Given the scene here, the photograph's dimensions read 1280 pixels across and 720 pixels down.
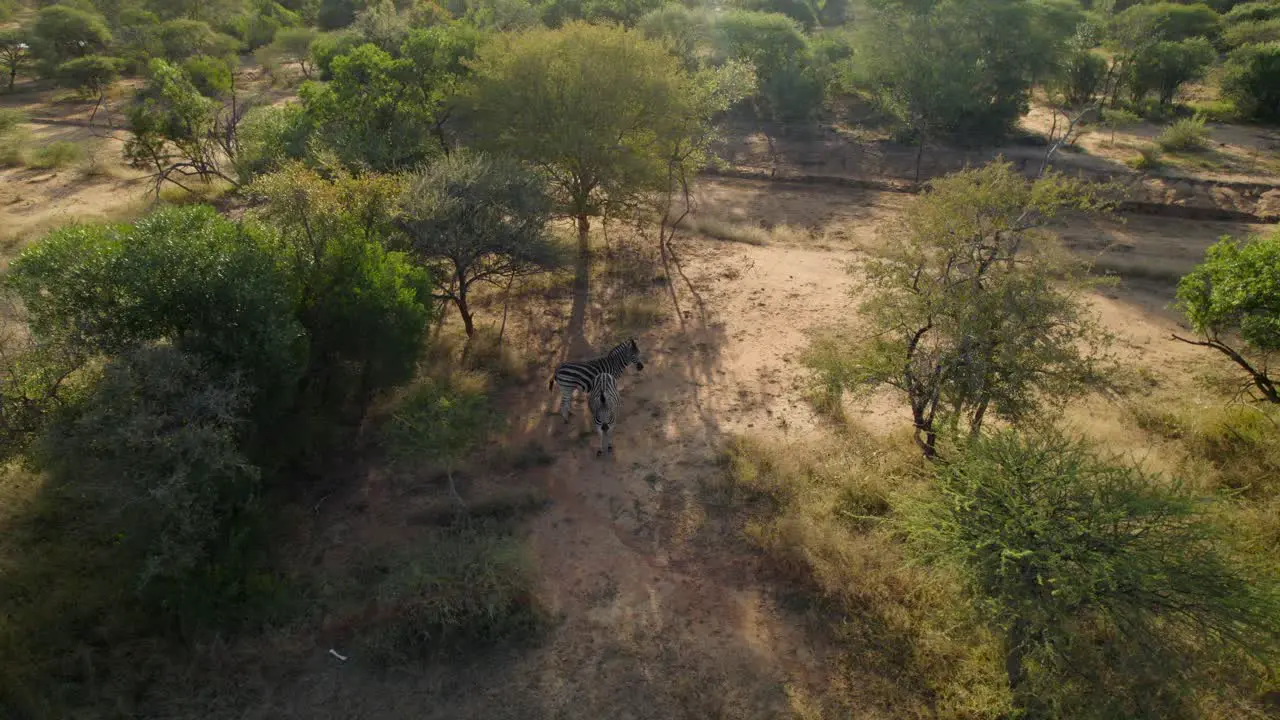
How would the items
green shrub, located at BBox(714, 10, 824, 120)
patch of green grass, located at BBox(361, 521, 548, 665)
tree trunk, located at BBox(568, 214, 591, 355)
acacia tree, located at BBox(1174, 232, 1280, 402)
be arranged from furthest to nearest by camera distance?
green shrub, located at BBox(714, 10, 824, 120)
tree trunk, located at BBox(568, 214, 591, 355)
acacia tree, located at BBox(1174, 232, 1280, 402)
patch of green grass, located at BBox(361, 521, 548, 665)

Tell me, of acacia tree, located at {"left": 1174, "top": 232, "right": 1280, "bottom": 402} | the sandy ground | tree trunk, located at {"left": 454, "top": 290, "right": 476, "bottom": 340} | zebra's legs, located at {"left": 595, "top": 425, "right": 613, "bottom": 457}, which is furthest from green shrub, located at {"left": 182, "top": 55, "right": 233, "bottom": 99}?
acacia tree, located at {"left": 1174, "top": 232, "right": 1280, "bottom": 402}

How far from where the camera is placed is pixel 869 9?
4319 cm

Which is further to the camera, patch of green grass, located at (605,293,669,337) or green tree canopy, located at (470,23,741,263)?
green tree canopy, located at (470,23,741,263)

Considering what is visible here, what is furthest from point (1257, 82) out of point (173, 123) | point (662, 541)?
point (173, 123)

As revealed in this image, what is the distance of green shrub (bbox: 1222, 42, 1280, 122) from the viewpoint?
127 feet

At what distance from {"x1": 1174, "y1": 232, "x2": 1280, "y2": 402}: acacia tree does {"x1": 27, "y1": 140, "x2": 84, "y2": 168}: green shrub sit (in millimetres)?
44399

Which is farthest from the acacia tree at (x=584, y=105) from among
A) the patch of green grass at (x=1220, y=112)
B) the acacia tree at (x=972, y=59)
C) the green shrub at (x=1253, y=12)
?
the green shrub at (x=1253, y=12)

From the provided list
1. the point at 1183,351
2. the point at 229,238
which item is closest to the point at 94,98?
the point at 229,238

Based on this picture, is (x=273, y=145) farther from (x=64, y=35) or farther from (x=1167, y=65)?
(x=1167, y=65)

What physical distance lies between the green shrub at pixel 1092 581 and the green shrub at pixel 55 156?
40534 mm

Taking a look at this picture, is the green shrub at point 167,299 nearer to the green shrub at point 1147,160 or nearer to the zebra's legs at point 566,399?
the zebra's legs at point 566,399

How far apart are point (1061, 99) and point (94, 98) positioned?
6338 centimetres

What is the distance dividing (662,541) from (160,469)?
8690 millimetres

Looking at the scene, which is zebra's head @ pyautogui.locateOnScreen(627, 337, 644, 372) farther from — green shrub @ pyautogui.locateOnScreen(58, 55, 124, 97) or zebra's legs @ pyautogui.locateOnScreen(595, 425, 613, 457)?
green shrub @ pyautogui.locateOnScreen(58, 55, 124, 97)
